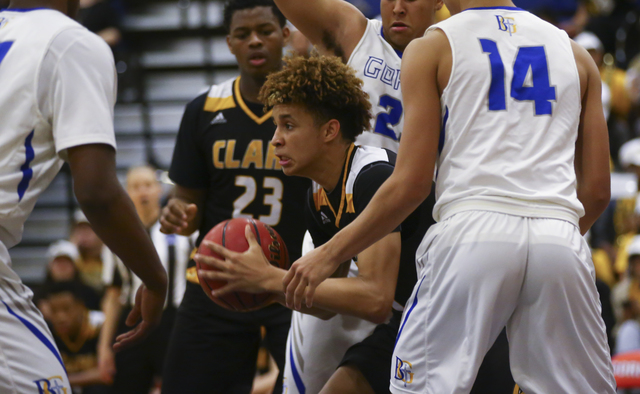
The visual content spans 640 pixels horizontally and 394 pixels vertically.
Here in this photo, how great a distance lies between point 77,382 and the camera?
7.72 meters

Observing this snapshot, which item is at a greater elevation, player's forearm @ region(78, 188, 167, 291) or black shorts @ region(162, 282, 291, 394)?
player's forearm @ region(78, 188, 167, 291)

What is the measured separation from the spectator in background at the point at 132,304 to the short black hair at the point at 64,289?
365 mm

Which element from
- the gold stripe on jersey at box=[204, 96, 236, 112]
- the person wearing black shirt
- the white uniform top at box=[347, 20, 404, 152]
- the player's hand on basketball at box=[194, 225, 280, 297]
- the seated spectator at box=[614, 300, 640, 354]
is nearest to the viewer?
the player's hand on basketball at box=[194, 225, 280, 297]

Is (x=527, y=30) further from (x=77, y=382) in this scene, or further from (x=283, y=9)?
(x=77, y=382)

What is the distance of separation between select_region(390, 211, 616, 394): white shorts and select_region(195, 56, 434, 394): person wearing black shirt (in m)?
0.36

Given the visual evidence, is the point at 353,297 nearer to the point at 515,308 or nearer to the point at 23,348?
the point at 515,308

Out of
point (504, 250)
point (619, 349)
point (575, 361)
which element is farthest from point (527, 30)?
point (619, 349)

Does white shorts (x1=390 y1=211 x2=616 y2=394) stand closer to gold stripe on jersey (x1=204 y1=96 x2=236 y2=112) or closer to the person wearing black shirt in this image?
the person wearing black shirt

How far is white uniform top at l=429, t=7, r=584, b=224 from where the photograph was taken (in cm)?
285

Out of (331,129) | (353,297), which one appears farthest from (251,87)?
(353,297)

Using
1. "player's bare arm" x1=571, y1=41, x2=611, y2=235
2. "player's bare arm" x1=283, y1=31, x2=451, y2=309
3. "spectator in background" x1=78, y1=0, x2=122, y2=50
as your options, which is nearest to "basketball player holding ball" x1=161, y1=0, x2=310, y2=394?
"player's bare arm" x1=283, y1=31, x2=451, y2=309

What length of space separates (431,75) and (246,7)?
7.13 ft

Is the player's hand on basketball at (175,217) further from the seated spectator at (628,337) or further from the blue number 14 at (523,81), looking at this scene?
the seated spectator at (628,337)

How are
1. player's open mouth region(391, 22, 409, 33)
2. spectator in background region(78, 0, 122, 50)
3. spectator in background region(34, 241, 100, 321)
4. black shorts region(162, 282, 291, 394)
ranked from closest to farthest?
player's open mouth region(391, 22, 409, 33)
black shorts region(162, 282, 291, 394)
spectator in background region(34, 241, 100, 321)
spectator in background region(78, 0, 122, 50)
